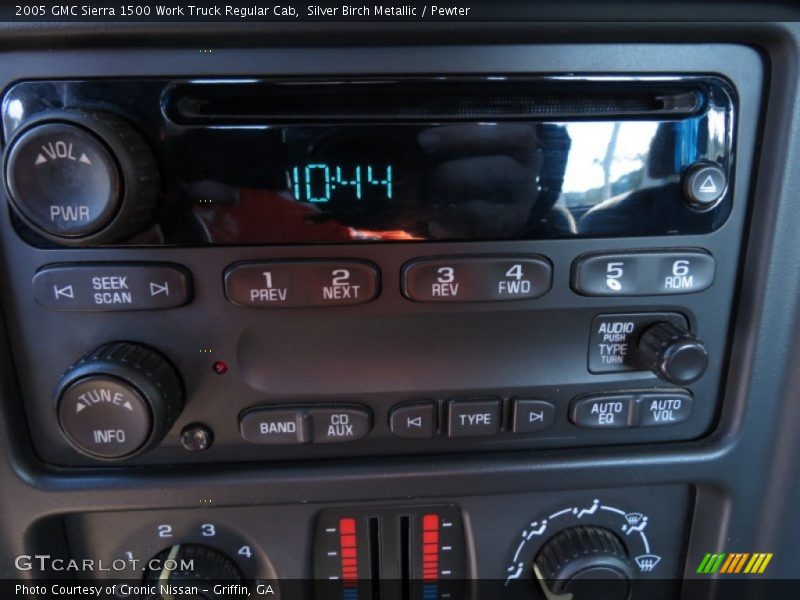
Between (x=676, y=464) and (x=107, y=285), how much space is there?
59 centimetres

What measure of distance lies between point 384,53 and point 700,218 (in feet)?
1.09

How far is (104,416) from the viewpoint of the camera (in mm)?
550

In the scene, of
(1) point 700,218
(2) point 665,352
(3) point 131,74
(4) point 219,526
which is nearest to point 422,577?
(4) point 219,526

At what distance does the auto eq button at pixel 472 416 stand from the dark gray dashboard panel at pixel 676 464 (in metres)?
0.04

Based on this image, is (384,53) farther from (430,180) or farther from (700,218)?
(700,218)

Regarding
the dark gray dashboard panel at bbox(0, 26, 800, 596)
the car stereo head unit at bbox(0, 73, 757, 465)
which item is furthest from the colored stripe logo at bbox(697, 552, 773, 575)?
the car stereo head unit at bbox(0, 73, 757, 465)

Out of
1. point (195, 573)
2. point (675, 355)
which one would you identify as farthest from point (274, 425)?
point (675, 355)

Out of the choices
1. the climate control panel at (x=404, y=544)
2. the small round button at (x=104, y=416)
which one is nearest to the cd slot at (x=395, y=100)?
the small round button at (x=104, y=416)

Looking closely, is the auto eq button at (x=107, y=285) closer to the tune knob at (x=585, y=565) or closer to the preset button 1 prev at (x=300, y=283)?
the preset button 1 prev at (x=300, y=283)

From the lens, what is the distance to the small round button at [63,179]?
50 cm

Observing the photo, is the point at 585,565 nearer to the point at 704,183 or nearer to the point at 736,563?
the point at 736,563

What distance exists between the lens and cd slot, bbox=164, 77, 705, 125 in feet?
1.79

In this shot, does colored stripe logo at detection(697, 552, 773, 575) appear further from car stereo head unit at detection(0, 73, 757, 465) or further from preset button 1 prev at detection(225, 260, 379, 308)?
preset button 1 prev at detection(225, 260, 379, 308)

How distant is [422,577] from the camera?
690 mm
